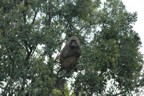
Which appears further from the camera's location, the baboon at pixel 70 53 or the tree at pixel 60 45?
the baboon at pixel 70 53

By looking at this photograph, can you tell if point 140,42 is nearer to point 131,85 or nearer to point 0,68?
point 131,85

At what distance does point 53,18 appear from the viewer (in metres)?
18.8

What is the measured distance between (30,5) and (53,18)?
1.84 metres

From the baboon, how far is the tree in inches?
13.6

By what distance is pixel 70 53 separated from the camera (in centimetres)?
1831

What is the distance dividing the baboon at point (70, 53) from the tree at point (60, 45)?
1.14 feet

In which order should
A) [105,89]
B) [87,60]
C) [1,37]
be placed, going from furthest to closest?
[105,89] < [87,60] < [1,37]

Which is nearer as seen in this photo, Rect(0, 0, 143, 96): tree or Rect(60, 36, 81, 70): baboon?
Rect(0, 0, 143, 96): tree

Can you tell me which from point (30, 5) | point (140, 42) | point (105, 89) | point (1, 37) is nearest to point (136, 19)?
point (140, 42)

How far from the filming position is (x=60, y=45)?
1823cm

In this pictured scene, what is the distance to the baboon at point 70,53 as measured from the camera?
1800 cm

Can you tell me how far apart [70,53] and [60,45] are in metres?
→ 0.54

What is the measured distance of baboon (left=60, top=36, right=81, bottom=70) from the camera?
18000mm

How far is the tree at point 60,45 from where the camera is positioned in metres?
15.6
